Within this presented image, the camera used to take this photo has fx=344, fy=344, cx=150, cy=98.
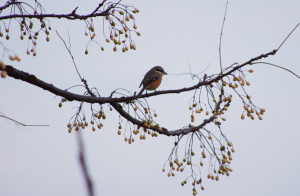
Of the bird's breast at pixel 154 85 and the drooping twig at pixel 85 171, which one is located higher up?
the bird's breast at pixel 154 85

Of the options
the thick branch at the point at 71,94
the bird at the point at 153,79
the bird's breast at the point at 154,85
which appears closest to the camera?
the thick branch at the point at 71,94

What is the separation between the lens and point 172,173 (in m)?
5.61

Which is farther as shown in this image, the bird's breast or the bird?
the bird's breast

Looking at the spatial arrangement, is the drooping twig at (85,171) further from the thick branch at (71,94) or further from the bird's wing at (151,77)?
the bird's wing at (151,77)

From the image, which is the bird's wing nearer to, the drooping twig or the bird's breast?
the bird's breast

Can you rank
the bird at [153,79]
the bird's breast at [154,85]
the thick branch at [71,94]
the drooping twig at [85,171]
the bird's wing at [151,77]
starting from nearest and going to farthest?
the drooping twig at [85,171], the thick branch at [71,94], the bird's wing at [151,77], the bird at [153,79], the bird's breast at [154,85]

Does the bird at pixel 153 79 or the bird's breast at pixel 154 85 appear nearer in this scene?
the bird at pixel 153 79

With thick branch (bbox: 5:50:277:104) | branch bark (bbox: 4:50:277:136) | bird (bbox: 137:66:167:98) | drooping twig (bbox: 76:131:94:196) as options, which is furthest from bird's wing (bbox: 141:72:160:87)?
drooping twig (bbox: 76:131:94:196)

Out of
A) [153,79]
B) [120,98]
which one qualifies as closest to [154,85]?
[153,79]

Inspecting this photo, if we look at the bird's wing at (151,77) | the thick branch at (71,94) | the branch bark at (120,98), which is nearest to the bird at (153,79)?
the bird's wing at (151,77)

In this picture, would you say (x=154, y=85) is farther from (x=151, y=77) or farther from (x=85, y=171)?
(x=85, y=171)

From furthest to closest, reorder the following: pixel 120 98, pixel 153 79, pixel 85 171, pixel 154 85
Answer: pixel 154 85 → pixel 153 79 → pixel 120 98 → pixel 85 171

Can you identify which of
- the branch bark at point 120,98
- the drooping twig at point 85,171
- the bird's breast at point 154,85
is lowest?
the drooping twig at point 85,171

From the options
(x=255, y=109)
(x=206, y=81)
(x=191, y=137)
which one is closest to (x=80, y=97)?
(x=206, y=81)
